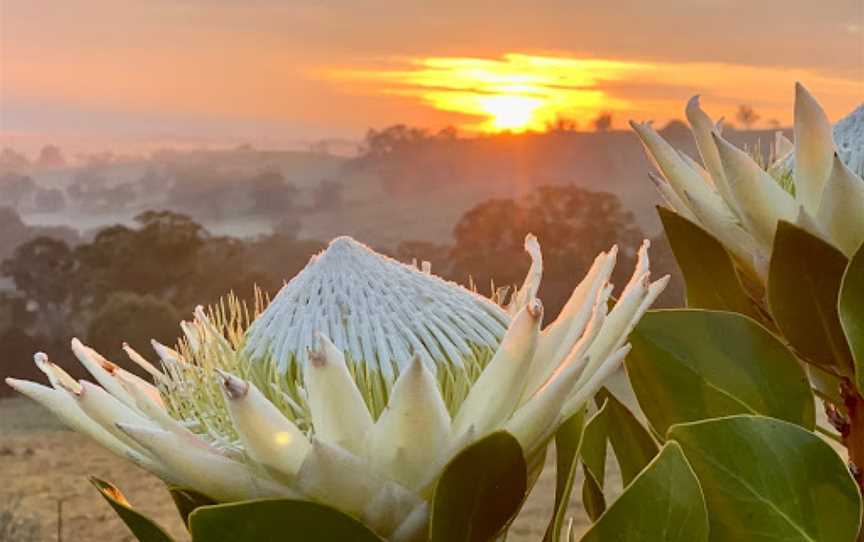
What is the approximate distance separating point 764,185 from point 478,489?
0.97 feet

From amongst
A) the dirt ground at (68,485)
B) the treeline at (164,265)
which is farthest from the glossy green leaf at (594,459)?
the treeline at (164,265)

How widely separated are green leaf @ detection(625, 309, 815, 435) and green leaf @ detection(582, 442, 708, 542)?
162mm

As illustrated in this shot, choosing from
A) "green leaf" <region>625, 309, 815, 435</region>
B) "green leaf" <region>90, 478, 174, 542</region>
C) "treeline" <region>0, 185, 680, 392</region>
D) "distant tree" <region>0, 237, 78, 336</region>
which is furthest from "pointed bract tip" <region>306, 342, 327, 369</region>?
"distant tree" <region>0, 237, 78, 336</region>

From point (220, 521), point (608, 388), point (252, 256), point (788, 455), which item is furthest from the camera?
point (252, 256)

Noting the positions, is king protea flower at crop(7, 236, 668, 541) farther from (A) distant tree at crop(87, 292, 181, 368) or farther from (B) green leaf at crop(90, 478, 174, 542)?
(A) distant tree at crop(87, 292, 181, 368)

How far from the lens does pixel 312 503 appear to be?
1.70ft

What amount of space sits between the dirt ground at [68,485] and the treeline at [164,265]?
0.65 meters

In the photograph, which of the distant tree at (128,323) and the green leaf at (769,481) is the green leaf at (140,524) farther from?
the distant tree at (128,323)

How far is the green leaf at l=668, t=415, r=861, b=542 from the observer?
2.05ft

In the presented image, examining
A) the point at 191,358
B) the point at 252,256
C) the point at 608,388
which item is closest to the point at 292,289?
the point at 191,358

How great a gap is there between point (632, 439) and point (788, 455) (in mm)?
151

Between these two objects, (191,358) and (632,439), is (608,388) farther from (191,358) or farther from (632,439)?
(191,358)

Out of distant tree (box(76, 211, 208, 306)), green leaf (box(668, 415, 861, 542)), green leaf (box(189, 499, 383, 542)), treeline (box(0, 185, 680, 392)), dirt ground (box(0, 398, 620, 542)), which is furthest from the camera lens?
distant tree (box(76, 211, 208, 306))

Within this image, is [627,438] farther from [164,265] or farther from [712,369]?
[164,265]
